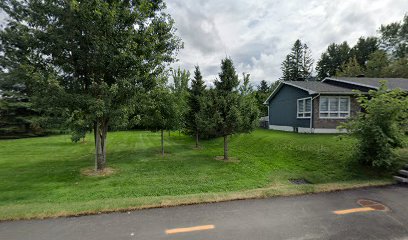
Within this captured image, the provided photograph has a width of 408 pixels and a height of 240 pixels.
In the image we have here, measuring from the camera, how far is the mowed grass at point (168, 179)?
565 centimetres

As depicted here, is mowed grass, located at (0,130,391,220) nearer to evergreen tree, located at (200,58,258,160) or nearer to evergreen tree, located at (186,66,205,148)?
evergreen tree, located at (200,58,258,160)

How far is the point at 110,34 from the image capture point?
768 cm

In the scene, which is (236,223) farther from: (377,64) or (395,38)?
(395,38)

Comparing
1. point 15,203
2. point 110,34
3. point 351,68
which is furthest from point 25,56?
point 351,68

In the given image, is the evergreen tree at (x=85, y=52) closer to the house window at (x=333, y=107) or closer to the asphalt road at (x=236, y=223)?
the asphalt road at (x=236, y=223)

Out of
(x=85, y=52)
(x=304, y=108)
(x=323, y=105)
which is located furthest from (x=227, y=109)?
(x=304, y=108)

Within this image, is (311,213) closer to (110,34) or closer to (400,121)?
(400,121)

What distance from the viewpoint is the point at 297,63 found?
5756cm

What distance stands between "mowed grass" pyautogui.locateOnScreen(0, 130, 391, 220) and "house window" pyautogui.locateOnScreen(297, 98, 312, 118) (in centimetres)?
437

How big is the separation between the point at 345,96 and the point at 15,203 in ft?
60.1

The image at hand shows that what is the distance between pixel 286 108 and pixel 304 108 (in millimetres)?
3166

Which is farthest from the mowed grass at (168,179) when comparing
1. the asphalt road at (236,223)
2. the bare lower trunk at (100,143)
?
the bare lower trunk at (100,143)

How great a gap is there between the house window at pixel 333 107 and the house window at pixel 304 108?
0.77m

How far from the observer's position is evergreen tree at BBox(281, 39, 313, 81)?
186ft
